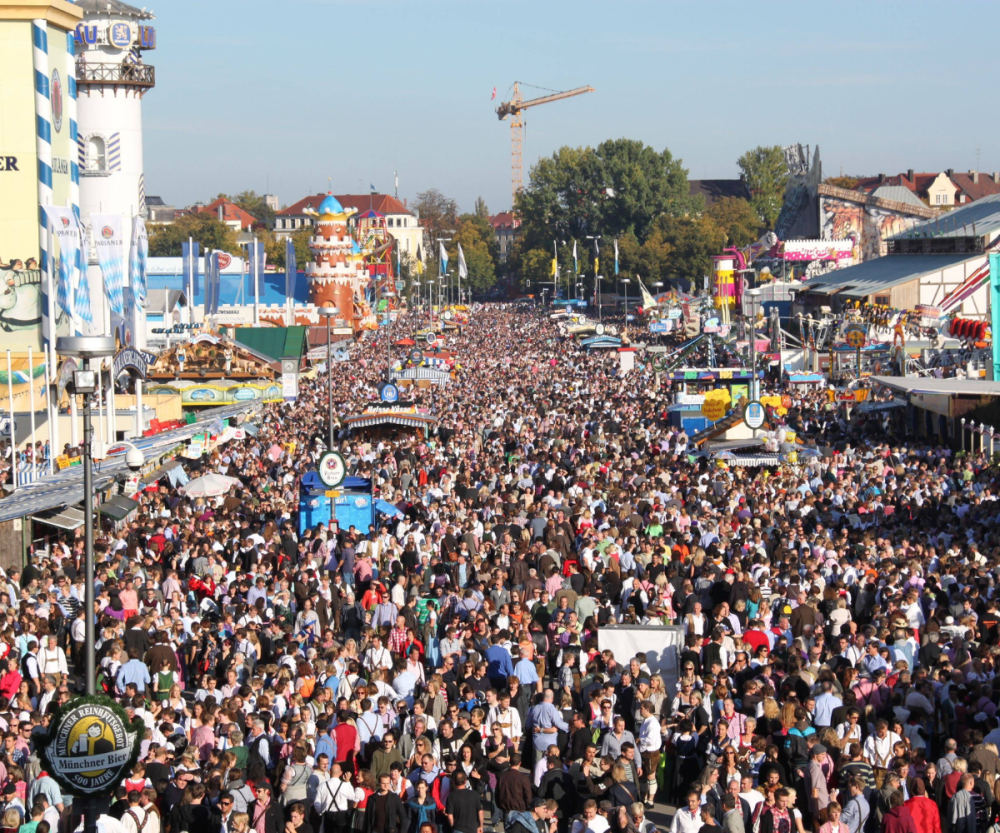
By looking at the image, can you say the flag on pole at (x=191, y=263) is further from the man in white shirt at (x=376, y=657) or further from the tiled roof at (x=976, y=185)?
the tiled roof at (x=976, y=185)

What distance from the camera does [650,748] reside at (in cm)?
1015

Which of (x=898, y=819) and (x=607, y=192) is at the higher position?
(x=607, y=192)

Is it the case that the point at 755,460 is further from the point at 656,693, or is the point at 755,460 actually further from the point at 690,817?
the point at 690,817

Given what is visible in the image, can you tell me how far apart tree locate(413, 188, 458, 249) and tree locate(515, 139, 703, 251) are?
4022 centimetres

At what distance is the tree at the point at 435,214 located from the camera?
167 metres

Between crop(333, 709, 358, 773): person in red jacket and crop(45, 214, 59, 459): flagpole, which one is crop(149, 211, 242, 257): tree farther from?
crop(333, 709, 358, 773): person in red jacket

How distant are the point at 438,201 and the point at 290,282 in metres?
116

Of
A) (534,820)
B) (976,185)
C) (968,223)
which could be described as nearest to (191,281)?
(968,223)

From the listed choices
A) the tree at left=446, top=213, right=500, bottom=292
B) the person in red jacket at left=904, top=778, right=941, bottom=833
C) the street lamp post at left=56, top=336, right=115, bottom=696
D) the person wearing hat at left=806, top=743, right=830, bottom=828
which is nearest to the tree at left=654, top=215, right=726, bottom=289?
the tree at left=446, top=213, right=500, bottom=292

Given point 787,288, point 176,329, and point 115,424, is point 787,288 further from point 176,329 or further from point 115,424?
point 115,424

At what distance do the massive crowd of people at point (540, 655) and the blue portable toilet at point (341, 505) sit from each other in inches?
9.0

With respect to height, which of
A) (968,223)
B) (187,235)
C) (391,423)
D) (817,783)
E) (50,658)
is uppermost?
(187,235)

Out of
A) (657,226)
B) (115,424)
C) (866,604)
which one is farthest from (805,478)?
(657,226)

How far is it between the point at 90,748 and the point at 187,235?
11494 cm
